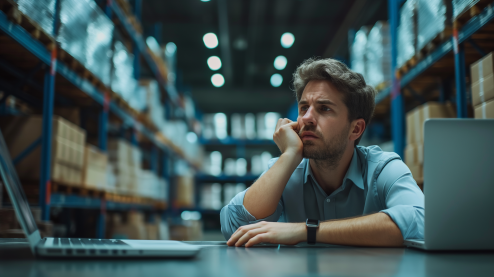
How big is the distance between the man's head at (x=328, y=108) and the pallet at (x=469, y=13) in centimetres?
137

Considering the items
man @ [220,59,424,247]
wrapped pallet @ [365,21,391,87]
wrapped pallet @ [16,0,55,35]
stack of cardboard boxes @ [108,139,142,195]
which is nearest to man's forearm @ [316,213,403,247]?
man @ [220,59,424,247]

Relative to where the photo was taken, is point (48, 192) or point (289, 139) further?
point (48, 192)

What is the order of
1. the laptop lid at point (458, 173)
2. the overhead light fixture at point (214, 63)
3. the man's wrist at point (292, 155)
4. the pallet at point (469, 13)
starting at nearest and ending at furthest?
the laptop lid at point (458, 173)
the man's wrist at point (292, 155)
the pallet at point (469, 13)
the overhead light fixture at point (214, 63)

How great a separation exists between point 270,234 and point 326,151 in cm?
85

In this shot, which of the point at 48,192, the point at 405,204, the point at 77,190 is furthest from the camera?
the point at 77,190

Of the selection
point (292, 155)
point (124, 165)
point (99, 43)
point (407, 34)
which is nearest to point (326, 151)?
point (292, 155)

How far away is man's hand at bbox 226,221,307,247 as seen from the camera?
4.49 feet

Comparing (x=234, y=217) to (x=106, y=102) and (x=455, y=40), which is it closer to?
(x=455, y=40)

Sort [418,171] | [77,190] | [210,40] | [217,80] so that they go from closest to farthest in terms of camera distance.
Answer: [418,171]
[77,190]
[210,40]
[217,80]

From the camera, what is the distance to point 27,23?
288 centimetres

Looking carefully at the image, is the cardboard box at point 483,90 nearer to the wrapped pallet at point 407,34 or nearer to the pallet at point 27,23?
the wrapped pallet at point 407,34

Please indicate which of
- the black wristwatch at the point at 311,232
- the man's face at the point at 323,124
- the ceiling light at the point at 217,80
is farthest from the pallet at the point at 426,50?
the ceiling light at the point at 217,80

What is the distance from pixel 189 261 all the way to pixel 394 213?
89cm

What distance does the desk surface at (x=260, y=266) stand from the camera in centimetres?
76
